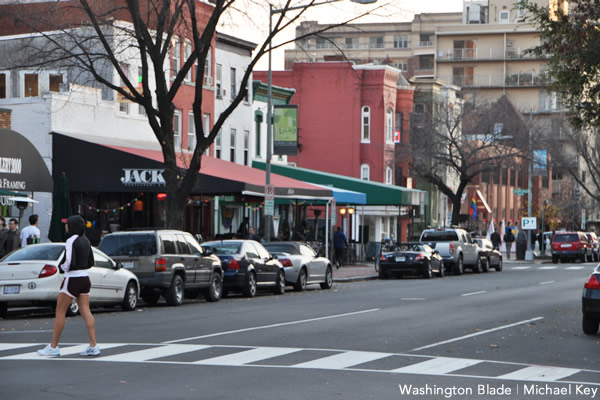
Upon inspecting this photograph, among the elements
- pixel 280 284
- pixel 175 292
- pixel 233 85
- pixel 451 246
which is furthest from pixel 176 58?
pixel 175 292

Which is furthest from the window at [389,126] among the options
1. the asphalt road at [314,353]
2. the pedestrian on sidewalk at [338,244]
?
the asphalt road at [314,353]

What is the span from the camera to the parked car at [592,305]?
17203 mm

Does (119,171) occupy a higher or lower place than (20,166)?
higher

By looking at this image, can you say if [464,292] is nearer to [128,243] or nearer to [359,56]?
[128,243]

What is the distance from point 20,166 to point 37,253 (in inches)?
330

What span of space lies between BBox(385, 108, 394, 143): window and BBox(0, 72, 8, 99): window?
31.8 meters

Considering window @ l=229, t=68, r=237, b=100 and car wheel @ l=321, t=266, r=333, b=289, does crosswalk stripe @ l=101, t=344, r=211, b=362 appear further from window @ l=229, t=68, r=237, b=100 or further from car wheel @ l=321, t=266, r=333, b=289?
window @ l=229, t=68, r=237, b=100

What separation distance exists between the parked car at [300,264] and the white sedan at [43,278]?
346 inches

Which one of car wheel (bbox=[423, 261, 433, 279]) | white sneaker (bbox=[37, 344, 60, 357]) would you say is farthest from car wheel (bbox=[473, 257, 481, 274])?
white sneaker (bbox=[37, 344, 60, 357])

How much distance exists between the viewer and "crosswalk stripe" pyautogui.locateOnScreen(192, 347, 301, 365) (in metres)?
13.2

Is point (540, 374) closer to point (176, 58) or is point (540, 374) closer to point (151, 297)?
point (151, 297)

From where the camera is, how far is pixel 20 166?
29.0 metres

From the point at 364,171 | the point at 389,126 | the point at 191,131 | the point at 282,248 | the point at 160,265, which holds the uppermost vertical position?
the point at 389,126

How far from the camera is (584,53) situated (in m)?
21.8
